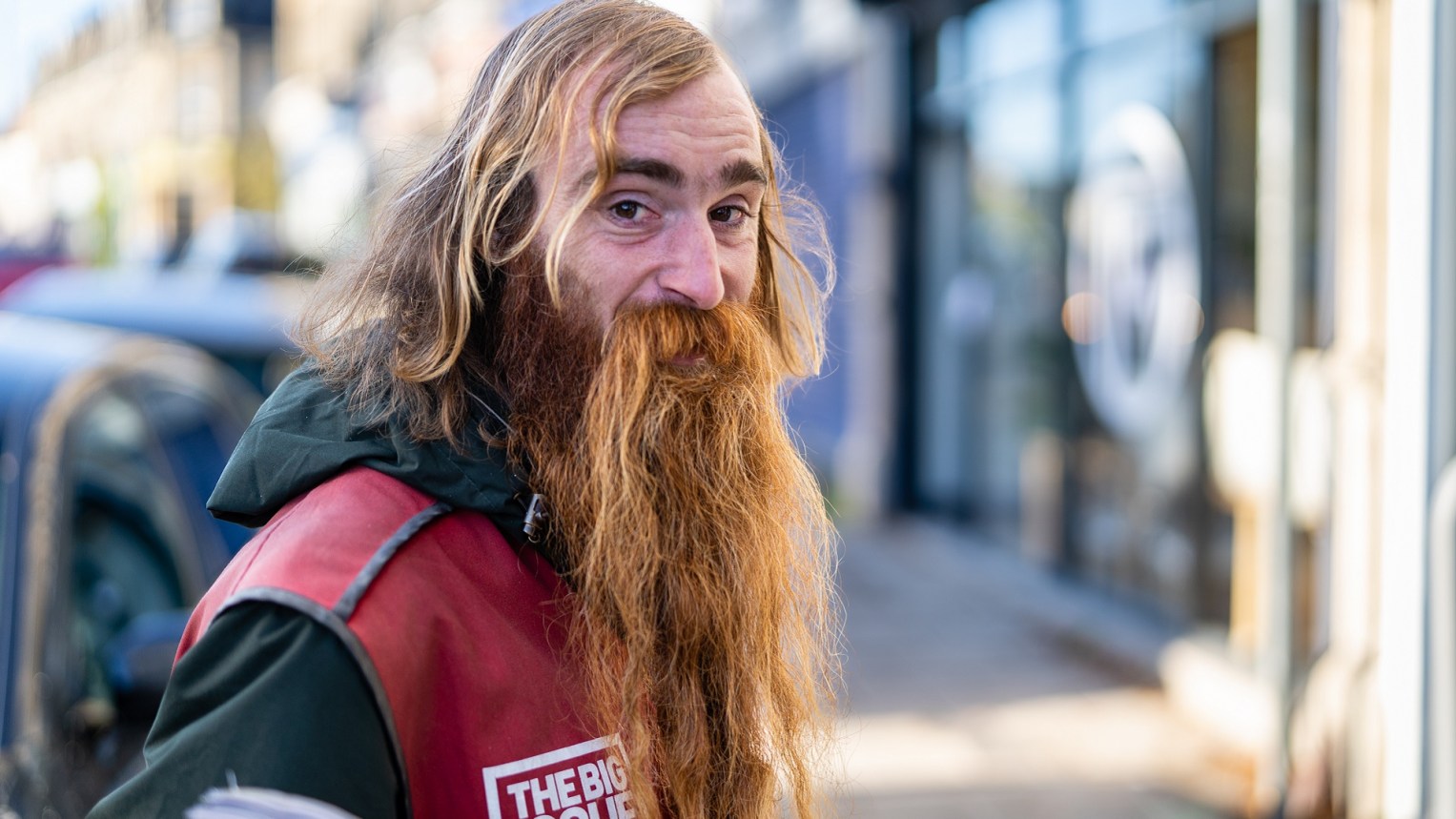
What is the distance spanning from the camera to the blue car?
2.91 m

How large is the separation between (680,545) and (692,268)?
32cm

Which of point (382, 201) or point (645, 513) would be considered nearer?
point (645, 513)

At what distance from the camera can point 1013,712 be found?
233 inches

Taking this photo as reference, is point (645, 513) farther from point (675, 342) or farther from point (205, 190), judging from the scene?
point (205, 190)

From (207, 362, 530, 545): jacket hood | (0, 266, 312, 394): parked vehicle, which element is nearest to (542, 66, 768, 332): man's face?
(207, 362, 530, 545): jacket hood

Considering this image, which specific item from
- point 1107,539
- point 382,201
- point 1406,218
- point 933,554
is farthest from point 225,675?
point 933,554

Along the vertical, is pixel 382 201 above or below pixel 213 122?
below

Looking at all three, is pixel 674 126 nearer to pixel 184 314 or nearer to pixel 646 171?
pixel 646 171

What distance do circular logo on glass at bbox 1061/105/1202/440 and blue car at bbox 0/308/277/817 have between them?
14.5 feet

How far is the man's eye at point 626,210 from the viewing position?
1.57 meters

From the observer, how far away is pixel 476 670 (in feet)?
4.36

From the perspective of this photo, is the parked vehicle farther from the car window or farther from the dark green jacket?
the dark green jacket

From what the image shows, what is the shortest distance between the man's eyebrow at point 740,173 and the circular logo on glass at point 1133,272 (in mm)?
5208

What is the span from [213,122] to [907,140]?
4317cm
